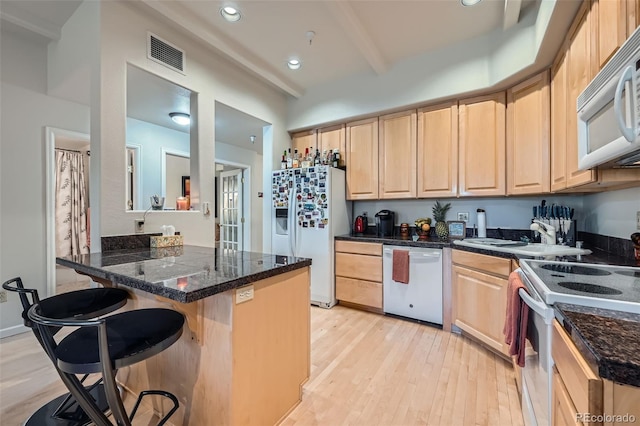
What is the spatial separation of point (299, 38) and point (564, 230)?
2.90 meters

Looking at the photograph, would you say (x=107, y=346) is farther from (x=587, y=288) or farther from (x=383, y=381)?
(x=587, y=288)

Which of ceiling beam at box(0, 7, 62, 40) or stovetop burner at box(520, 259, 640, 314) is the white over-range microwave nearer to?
stovetop burner at box(520, 259, 640, 314)

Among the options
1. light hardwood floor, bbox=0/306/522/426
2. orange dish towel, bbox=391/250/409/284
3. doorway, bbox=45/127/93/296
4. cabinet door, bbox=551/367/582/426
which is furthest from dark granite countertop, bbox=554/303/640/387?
doorway, bbox=45/127/93/296

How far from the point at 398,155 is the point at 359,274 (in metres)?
1.46

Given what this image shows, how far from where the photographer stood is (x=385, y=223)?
3355 millimetres

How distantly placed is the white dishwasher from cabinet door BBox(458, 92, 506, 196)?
2.60ft

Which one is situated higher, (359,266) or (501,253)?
(501,253)

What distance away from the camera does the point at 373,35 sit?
259 cm

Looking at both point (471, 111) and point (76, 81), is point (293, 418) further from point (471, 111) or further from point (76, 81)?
point (76, 81)

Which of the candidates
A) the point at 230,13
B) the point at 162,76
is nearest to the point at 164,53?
the point at 162,76

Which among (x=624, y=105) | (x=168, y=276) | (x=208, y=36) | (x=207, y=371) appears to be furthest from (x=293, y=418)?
(x=208, y=36)

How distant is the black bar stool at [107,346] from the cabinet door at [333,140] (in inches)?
110

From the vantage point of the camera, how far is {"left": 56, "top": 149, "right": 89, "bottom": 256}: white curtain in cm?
471

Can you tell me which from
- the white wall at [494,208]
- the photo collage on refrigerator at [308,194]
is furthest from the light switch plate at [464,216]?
the photo collage on refrigerator at [308,194]
